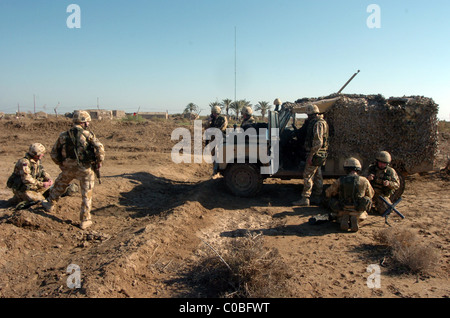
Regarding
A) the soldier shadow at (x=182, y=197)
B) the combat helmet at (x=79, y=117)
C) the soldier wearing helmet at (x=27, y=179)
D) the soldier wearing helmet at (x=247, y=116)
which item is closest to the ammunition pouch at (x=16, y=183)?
the soldier wearing helmet at (x=27, y=179)

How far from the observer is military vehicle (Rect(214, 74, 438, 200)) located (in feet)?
22.2

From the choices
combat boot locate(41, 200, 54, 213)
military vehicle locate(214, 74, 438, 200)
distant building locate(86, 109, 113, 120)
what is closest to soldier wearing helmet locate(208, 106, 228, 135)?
military vehicle locate(214, 74, 438, 200)

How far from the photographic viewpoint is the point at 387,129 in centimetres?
695

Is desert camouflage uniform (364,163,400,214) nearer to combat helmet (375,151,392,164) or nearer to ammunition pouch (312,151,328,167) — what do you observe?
combat helmet (375,151,392,164)

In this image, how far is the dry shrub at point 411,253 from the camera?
378 cm

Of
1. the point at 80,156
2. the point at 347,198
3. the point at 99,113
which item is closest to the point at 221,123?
the point at 80,156

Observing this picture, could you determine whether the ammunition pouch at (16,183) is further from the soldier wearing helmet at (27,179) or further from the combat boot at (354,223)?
the combat boot at (354,223)

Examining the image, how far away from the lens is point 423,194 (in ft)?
24.5

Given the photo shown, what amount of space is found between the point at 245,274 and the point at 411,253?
2037mm

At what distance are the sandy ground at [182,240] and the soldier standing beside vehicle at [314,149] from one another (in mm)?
420

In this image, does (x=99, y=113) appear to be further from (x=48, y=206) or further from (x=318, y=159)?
(x=318, y=159)

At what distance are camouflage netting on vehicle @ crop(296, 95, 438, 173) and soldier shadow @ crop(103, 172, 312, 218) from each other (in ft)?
5.20
